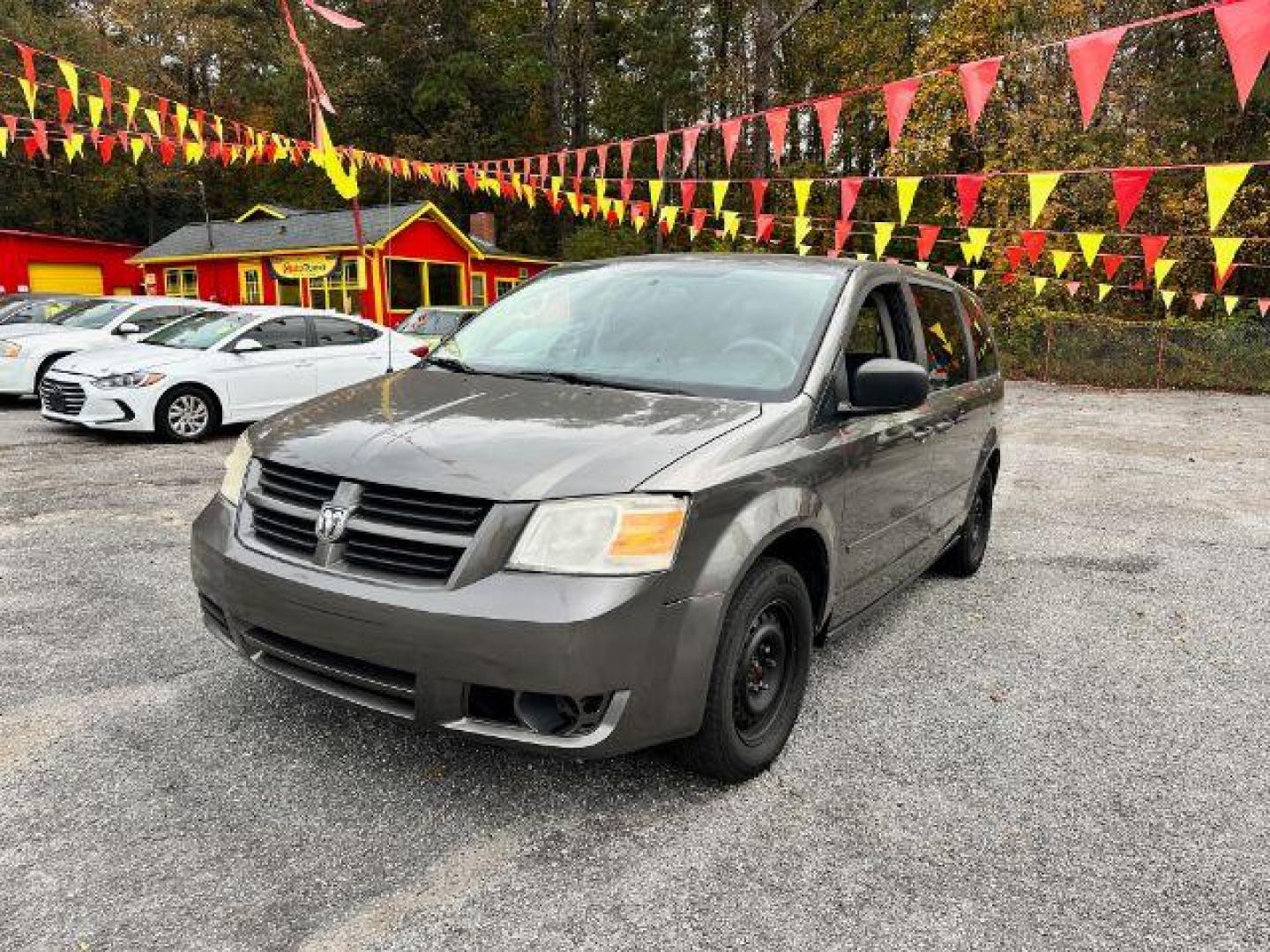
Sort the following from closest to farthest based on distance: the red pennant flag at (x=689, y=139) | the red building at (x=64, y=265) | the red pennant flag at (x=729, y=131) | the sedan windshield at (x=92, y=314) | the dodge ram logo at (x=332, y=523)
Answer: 1. the dodge ram logo at (x=332, y=523)
2. the red pennant flag at (x=729, y=131)
3. the red pennant flag at (x=689, y=139)
4. the sedan windshield at (x=92, y=314)
5. the red building at (x=64, y=265)

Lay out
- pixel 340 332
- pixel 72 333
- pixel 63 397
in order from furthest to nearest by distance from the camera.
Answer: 1. pixel 72 333
2. pixel 340 332
3. pixel 63 397

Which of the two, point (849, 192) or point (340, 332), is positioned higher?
point (849, 192)

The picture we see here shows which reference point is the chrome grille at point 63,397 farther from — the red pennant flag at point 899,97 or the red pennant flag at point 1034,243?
the red pennant flag at point 1034,243

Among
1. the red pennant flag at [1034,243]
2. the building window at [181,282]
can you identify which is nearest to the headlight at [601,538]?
the red pennant flag at [1034,243]

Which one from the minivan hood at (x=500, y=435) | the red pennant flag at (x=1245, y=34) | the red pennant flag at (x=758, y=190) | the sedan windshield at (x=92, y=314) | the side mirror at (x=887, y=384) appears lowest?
the sedan windshield at (x=92, y=314)

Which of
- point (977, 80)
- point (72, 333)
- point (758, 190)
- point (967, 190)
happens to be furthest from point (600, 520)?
point (758, 190)

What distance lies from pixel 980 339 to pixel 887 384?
7.92 feet

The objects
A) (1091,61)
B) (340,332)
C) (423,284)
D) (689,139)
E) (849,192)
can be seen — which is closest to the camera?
(1091,61)

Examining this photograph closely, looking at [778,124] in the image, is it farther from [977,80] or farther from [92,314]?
[92,314]

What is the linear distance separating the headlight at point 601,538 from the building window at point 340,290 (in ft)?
82.4

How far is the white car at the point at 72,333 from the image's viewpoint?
39.4ft

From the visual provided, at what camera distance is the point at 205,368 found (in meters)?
9.45

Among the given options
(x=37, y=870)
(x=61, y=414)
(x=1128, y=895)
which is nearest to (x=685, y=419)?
(x=1128, y=895)

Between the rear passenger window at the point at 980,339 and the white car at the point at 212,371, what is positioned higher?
the rear passenger window at the point at 980,339
